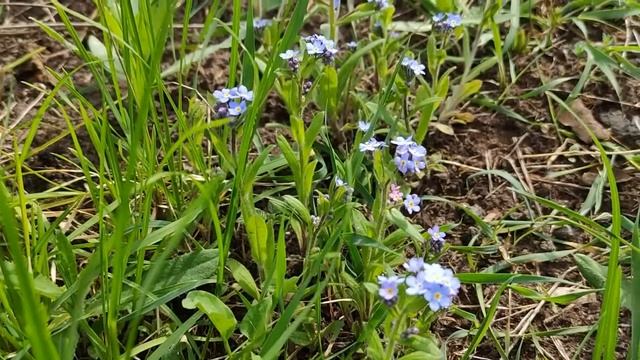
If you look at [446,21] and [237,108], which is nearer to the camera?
[237,108]

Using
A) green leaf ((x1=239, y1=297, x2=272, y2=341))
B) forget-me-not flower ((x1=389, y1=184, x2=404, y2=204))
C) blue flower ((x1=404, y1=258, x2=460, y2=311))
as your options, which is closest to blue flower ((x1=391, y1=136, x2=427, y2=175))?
forget-me-not flower ((x1=389, y1=184, x2=404, y2=204))

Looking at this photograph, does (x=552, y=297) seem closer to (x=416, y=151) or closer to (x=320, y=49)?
(x=416, y=151)

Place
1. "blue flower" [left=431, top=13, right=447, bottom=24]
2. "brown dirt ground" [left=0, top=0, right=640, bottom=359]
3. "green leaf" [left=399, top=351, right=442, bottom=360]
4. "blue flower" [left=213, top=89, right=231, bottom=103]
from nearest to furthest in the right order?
"green leaf" [left=399, top=351, right=442, bottom=360] → "blue flower" [left=213, top=89, right=231, bottom=103] → "brown dirt ground" [left=0, top=0, right=640, bottom=359] → "blue flower" [left=431, top=13, right=447, bottom=24]

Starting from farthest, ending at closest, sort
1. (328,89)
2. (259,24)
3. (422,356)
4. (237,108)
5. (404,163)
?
(259,24)
(328,89)
(237,108)
(404,163)
(422,356)

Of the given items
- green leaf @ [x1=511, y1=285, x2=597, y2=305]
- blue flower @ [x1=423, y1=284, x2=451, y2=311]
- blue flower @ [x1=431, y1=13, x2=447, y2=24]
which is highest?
blue flower @ [x1=431, y1=13, x2=447, y2=24]

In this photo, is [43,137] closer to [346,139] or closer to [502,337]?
[346,139]

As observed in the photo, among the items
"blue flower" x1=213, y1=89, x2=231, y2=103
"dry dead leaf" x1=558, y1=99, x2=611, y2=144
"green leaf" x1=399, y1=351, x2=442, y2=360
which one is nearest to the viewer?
"green leaf" x1=399, y1=351, x2=442, y2=360

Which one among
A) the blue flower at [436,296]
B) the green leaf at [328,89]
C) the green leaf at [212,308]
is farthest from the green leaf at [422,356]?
the green leaf at [328,89]

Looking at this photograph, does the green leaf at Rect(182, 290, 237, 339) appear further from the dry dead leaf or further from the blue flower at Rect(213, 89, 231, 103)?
the dry dead leaf

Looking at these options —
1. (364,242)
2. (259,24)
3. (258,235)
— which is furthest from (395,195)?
(259,24)
